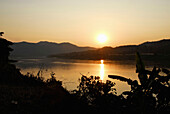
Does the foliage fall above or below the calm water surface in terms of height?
above

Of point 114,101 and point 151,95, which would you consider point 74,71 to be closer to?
point 114,101

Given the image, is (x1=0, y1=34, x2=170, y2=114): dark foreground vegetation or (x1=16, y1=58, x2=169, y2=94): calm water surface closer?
(x1=0, y1=34, x2=170, y2=114): dark foreground vegetation

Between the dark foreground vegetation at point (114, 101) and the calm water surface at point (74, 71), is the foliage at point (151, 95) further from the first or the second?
the calm water surface at point (74, 71)

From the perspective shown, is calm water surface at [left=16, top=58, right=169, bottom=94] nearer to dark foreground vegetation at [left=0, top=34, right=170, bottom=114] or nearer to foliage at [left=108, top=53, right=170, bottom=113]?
dark foreground vegetation at [left=0, top=34, right=170, bottom=114]

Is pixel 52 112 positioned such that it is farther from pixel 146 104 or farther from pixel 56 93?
Answer: pixel 146 104

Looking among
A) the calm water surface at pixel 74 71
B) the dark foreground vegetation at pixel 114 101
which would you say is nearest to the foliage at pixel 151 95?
the dark foreground vegetation at pixel 114 101

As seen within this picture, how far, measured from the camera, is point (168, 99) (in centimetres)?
661

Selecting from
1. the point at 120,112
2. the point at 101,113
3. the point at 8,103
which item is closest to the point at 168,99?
the point at 120,112

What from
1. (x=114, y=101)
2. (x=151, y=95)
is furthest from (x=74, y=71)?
(x=151, y=95)

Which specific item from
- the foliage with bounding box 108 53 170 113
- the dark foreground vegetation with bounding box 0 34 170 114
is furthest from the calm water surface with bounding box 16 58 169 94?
the foliage with bounding box 108 53 170 113

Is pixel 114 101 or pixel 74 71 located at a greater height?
pixel 114 101

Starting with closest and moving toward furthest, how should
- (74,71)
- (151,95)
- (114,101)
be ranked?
(151,95)
(114,101)
(74,71)

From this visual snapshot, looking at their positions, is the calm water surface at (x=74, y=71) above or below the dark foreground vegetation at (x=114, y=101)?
below

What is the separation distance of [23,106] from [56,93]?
134cm
